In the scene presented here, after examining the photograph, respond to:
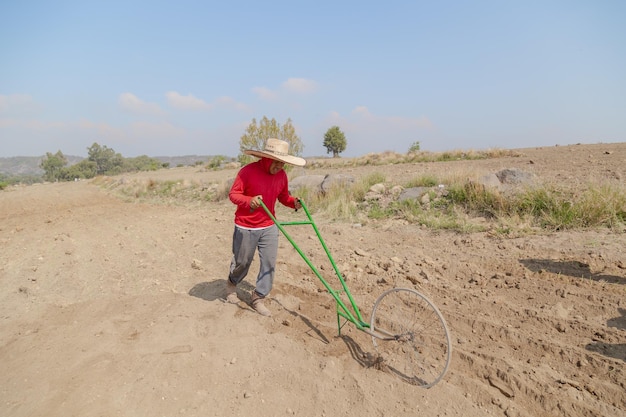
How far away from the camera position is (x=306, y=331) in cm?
407

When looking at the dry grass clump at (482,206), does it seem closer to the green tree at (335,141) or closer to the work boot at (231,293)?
the work boot at (231,293)

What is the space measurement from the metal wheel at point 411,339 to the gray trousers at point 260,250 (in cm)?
128

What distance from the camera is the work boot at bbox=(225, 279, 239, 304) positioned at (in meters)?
4.68

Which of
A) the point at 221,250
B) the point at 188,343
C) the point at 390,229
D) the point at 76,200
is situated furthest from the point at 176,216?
the point at 76,200

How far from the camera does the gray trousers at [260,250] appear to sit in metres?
4.23

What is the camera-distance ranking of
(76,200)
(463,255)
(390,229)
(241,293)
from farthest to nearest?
(76,200) → (390,229) → (463,255) → (241,293)

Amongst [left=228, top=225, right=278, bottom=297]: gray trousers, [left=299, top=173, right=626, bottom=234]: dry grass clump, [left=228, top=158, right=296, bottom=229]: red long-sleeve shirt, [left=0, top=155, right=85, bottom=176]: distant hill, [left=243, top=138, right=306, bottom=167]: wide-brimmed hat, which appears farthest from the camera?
[left=0, top=155, right=85, bottom=176]: distant hill

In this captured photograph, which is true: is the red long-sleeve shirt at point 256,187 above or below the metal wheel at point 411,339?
above

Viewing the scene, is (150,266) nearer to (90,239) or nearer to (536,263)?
(90,239)

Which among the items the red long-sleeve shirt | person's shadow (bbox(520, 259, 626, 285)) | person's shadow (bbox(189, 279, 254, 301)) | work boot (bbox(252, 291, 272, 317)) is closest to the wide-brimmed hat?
the red long-sleeve shirt

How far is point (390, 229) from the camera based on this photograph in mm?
7715

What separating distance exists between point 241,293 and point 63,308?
6.92 ft

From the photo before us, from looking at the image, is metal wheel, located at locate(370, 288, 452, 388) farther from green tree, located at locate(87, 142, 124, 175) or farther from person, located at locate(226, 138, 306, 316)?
green tree, located at locate(87, 142, 124, 175)

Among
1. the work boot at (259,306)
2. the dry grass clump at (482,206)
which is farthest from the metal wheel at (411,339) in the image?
the dry grass clump at (482,206)
